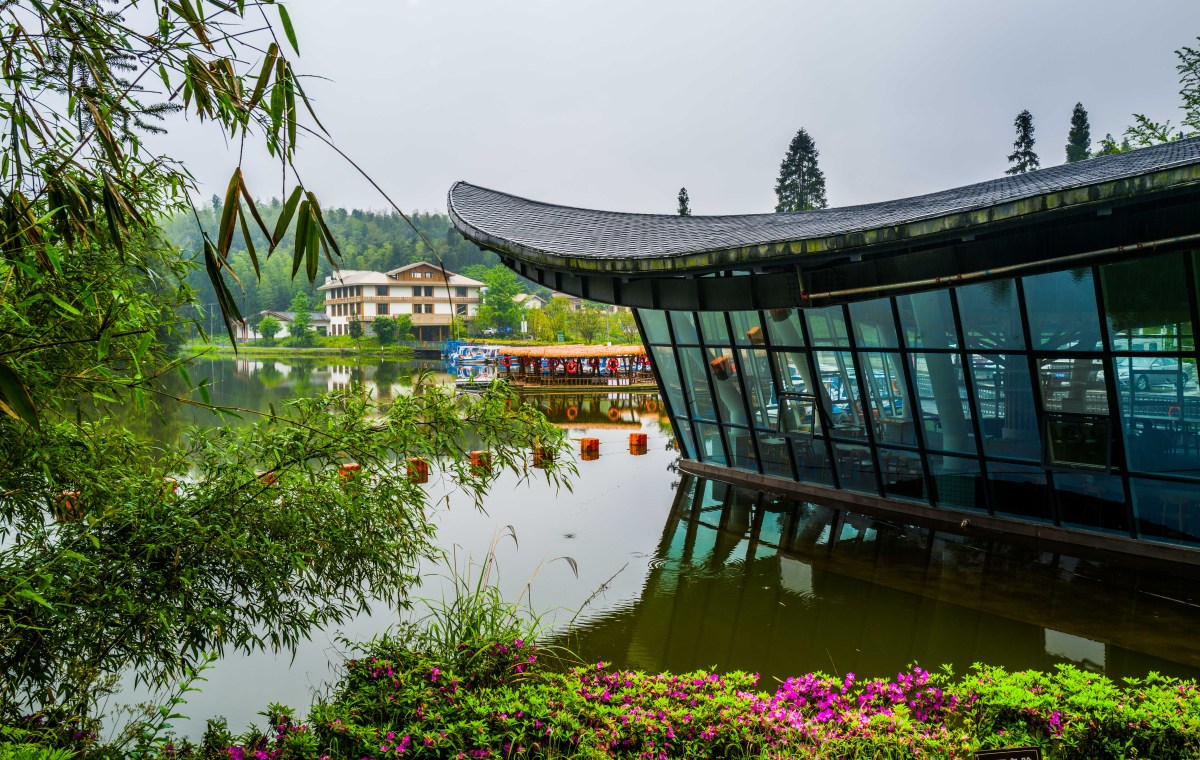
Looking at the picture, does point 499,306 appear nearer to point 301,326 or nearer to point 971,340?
point 301,326

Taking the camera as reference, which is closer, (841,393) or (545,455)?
(545,455)

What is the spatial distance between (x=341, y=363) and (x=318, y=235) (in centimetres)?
4496

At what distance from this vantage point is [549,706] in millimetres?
4078

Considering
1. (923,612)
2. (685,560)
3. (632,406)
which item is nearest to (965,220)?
(923,612)

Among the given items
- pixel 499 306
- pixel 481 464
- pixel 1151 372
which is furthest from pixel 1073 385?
pixel 499 306

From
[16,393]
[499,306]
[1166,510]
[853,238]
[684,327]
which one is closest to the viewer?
[16,393]

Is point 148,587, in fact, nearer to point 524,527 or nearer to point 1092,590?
point 524,527

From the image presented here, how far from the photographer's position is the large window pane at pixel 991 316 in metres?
8.38

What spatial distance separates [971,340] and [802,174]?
127ft

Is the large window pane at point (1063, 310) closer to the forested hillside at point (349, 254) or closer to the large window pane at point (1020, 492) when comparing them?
the large window pane at point (1020, 492)

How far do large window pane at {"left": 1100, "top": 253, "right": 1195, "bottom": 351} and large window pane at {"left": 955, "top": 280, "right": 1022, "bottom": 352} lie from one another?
863 mm

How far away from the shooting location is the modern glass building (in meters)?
6.97

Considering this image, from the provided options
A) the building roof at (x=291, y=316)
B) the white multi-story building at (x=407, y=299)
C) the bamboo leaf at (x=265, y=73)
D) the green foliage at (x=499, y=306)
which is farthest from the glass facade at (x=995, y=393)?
the building roof at (x=291, y=316)

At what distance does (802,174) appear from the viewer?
148ft
